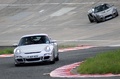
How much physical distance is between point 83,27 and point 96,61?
33.9 metres

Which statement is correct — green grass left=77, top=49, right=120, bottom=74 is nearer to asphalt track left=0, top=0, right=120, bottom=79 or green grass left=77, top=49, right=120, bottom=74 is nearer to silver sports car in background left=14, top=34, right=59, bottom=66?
silver sports car in background left=14, top=34, right=59, bottom=66

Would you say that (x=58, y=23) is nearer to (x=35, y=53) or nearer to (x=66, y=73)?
(x=35, y=53)

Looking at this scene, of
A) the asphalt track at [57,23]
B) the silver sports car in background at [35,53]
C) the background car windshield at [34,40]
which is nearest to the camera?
the silver sports car in background at [35,53]

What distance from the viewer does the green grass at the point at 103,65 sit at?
15316 millimetres

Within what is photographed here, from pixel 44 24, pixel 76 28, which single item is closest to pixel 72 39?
pixel 76 28

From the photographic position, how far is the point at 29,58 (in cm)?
2048

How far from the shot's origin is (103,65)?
51.6 ft

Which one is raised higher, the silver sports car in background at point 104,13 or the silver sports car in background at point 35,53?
the silver sports car in background at point 35,53

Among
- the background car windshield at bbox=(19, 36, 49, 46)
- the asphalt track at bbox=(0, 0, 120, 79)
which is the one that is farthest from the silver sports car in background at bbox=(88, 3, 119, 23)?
the background car windshield at bbox=(19, 36, 49, 46)

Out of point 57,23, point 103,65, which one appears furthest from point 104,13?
point 103,65

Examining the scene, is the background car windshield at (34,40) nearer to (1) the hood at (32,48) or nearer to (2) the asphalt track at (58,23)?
(1) the hood at (32,48)

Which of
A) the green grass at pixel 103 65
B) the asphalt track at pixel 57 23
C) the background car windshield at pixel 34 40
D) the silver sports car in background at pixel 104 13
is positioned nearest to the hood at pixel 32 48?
the background car windshield at pixel 34 40

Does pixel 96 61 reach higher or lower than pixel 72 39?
higher

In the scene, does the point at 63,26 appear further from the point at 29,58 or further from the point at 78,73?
the point at 78,73
